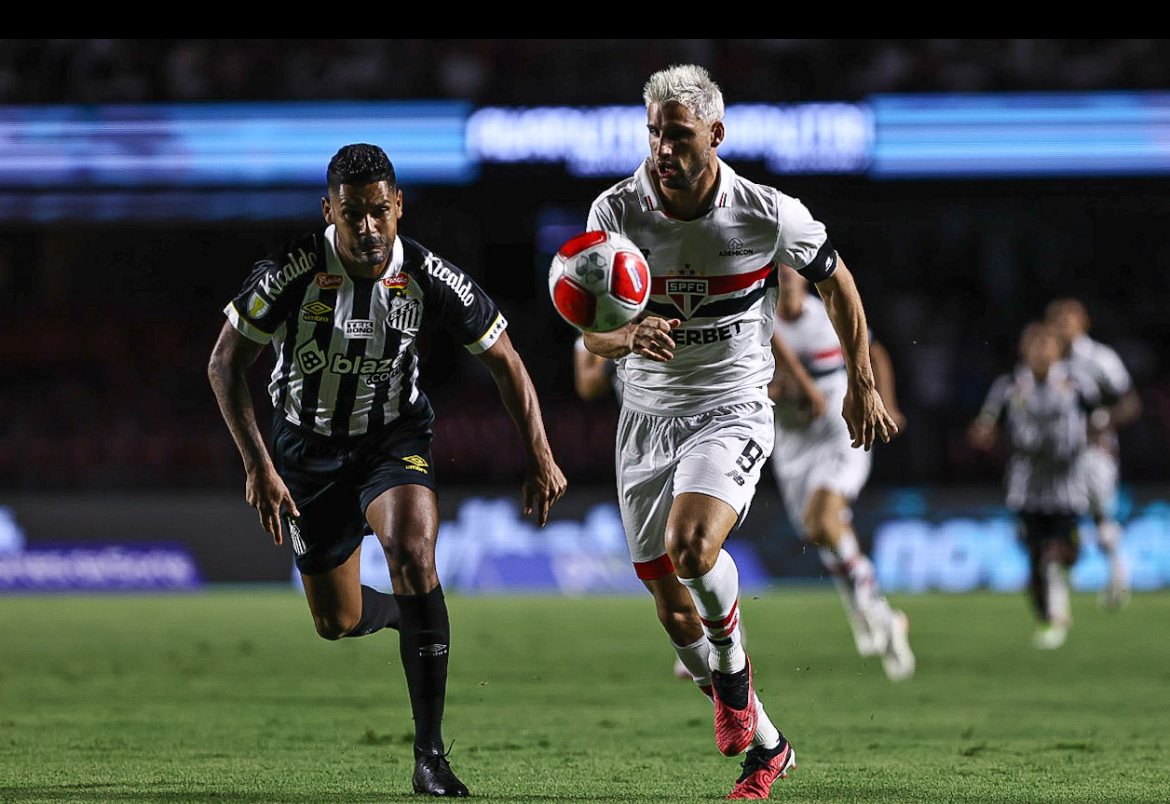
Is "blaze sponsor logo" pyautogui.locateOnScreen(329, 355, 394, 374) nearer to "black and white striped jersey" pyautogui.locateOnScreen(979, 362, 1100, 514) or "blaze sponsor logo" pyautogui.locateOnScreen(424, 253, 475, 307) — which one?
"blaze sponsor logo" pyautogui.locateOnScreen(424, 253, 475, 307)

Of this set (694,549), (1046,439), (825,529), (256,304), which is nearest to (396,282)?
(256,304)

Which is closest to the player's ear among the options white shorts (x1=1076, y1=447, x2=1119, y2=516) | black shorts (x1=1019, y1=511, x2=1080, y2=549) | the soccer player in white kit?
the soccer player in white kit

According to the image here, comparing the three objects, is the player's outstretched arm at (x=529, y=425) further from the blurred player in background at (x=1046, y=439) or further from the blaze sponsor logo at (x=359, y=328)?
the blurred player in background at (x=1046, y=439)

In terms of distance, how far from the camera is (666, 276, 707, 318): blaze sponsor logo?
5.59m

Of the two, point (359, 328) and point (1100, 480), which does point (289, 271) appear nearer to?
point (359, 328)

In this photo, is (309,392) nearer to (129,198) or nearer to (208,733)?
(208,733)

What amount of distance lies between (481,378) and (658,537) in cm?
1405

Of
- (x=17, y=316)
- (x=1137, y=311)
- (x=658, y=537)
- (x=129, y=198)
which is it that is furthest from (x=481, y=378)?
(x=658, y=537)

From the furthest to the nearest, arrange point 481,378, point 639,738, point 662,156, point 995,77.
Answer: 1. point 481,378
2. point 995,77
3. point 639,738
4. point 662,156

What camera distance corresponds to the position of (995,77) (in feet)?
58.3

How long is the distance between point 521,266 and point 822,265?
15.2 meters

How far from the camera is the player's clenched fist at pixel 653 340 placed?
16.6 feet

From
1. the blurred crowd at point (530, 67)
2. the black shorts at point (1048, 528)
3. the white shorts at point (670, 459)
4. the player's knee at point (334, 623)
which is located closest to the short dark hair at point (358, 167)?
the white shorts at point (670, 459)

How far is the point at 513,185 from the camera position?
17.5 meters
